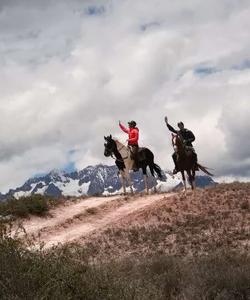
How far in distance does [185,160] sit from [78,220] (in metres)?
5.10

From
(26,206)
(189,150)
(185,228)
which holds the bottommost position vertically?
(185,228)

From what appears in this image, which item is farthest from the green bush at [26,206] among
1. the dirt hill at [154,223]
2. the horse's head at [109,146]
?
the horse's head at [109,146]

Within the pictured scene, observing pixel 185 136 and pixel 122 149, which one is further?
pixel 122 149

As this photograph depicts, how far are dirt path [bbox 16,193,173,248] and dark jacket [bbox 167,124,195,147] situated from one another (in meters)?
Result: 2.62

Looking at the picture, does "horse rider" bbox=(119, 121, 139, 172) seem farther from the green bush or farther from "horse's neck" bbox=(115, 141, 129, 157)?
the green bush

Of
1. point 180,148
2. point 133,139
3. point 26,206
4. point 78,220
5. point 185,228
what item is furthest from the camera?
point 133,139

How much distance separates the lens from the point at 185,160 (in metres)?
25.5

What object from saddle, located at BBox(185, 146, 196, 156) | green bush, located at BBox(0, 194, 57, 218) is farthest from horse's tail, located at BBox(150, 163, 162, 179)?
green bush, located at BBox(0, 194, 57, 218)

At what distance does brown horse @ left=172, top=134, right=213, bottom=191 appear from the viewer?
25.1 meters

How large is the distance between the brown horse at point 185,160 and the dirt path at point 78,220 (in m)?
1.52

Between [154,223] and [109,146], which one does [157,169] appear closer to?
[109,146]

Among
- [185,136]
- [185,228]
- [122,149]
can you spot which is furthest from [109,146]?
[185,228]

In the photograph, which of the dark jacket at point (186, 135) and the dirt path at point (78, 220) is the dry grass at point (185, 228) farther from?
the dark jacket at point (186, 135)

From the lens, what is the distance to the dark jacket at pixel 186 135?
83.7 feet
